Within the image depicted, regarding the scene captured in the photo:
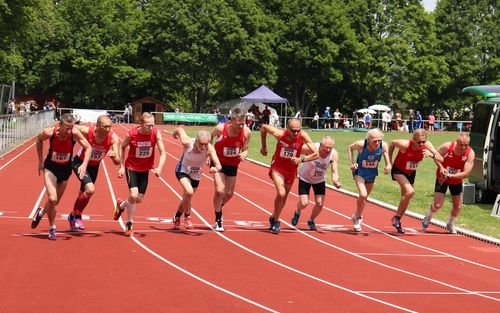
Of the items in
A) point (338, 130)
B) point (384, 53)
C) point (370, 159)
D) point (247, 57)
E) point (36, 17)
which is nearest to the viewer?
point (370, 159)

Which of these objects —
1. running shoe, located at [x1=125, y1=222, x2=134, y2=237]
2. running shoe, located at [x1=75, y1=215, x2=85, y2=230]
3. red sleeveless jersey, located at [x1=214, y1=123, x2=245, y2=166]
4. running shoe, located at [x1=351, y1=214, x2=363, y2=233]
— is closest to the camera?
running shoe, located at [x1=125, y1=222, x2=134, y2=237]

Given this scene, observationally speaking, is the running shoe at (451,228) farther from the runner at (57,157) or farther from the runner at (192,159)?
the runner at (57,157)

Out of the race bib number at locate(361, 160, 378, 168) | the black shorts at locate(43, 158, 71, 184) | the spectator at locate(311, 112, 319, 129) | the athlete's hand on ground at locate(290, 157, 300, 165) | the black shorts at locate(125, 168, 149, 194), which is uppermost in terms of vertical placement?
the athlete's hand on ground at locate(290, 157, 300, 165)

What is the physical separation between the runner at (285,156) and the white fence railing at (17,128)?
17.0 metres

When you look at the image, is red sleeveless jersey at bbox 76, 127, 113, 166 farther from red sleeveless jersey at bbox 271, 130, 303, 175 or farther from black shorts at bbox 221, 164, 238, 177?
red sleeveless jersey at bbox 271, 130, 303, 175

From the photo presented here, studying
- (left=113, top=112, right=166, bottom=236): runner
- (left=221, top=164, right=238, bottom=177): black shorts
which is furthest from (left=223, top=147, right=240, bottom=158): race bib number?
(left=113, top=112, right=166, bottom=236): runner

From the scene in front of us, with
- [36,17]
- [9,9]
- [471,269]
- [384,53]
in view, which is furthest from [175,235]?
[384,53]

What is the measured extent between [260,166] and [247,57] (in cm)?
3957

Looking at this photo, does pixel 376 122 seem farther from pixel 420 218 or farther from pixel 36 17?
pixel 420 218

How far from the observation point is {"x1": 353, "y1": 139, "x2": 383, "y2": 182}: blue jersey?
14773mm

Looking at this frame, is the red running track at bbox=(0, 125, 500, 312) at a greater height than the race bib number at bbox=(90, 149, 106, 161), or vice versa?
the race bib number at bbox=(90, 149, 106, 161)

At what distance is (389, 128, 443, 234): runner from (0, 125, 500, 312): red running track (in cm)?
77

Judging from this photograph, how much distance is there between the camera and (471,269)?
12.2 m

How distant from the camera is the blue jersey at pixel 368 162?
14.8 m
